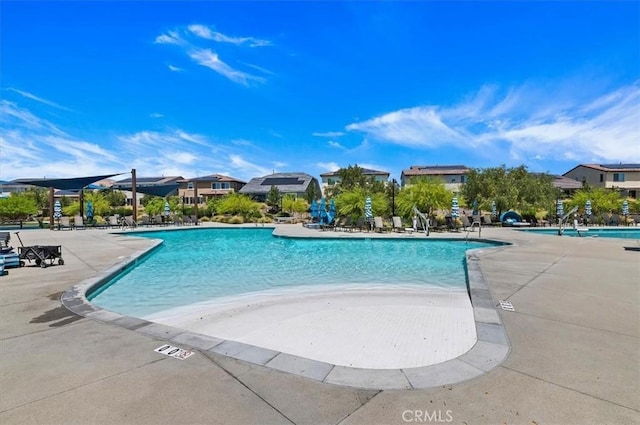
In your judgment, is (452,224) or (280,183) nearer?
(452,224)

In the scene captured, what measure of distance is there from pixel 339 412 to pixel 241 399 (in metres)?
0.71

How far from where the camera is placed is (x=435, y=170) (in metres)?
49.5

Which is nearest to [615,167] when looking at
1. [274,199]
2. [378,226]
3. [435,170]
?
[435,170]

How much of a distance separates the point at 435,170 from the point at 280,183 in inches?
925

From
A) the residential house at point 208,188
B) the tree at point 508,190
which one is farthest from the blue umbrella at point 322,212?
the residential house at point 208,188

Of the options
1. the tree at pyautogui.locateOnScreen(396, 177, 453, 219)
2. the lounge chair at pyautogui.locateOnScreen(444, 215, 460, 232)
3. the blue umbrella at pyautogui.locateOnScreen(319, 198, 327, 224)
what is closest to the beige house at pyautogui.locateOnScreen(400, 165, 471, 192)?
the tree at pyautogui.locateOnScreen(396, 177, 453, 219)

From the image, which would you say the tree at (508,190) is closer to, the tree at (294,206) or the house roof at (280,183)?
the tree at (294,206)

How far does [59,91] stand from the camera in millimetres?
19609

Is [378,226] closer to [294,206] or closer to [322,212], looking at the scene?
[322,212]

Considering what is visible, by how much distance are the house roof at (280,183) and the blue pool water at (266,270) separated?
3229 cm

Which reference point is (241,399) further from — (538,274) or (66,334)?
(538,274)

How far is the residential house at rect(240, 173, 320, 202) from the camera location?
46.9 m

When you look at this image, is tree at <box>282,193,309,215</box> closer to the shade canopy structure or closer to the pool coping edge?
the shade canopy structure

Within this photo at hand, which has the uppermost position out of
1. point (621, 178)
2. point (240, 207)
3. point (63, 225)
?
point (621, 178)
